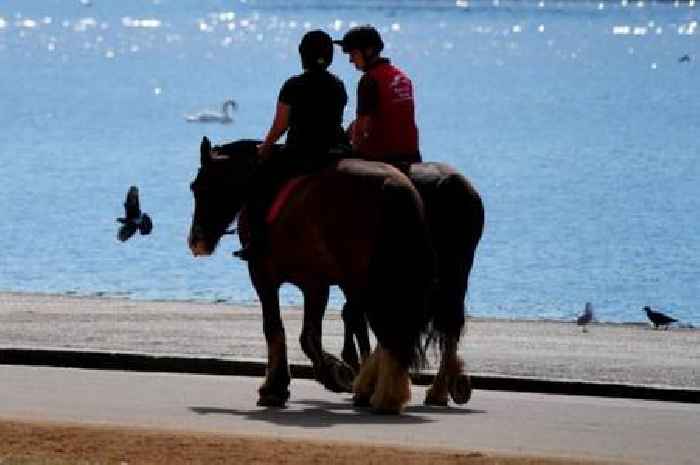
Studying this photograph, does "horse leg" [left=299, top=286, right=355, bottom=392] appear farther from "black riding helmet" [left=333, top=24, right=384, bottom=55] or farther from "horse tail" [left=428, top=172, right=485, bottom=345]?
"black riding helmet" [left=333, top=24, right=384, bottom=55]

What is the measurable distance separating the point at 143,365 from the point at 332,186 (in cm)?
262

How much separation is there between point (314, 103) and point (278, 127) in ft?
0.87

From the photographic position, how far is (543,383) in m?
15.6

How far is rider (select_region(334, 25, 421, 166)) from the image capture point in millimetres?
14773

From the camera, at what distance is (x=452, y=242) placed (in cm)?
1459

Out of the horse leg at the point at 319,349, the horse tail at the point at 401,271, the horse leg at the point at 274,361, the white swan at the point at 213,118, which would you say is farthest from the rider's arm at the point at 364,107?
the white swan at the point at 213,118

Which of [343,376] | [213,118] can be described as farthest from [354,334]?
[213,118]

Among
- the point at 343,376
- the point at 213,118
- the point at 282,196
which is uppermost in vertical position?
the point at 282,196

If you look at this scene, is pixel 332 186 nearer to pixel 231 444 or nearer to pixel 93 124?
pixel 231 444

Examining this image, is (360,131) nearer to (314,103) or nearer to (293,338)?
(314,103)

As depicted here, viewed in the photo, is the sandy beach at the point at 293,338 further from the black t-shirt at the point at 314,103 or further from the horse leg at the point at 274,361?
the black t-shirt at the point at 314,103

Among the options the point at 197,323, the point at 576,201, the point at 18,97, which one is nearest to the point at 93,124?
the point at 18,97

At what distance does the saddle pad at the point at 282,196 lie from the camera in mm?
14414

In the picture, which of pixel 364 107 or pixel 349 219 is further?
pixel 364 107
